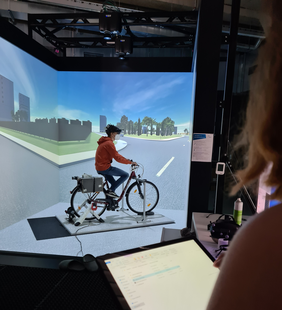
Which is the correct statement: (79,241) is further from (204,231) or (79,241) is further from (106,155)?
(204,231)

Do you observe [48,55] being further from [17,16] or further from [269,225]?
[269,225]

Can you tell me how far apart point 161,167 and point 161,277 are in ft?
15.1

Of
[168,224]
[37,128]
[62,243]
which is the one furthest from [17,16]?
[168,224]

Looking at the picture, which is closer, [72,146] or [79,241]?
[79,241]

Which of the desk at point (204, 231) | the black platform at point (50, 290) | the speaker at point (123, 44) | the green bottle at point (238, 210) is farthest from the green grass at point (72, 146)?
the green bottle at point (238, 210)

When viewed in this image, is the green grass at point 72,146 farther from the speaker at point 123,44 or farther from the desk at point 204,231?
the desk at point 204,231

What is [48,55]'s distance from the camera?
4.74 meters

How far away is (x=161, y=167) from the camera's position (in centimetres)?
524

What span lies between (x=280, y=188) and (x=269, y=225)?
0.18m

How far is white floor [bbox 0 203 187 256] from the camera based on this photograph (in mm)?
3134

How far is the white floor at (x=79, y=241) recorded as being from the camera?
3.13 m

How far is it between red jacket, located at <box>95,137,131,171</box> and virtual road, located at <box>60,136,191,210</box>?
105 centimetres

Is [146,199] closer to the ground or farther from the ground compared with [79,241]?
farther from the ground

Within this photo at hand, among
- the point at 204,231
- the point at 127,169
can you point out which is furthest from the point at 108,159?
the point at 204,231
